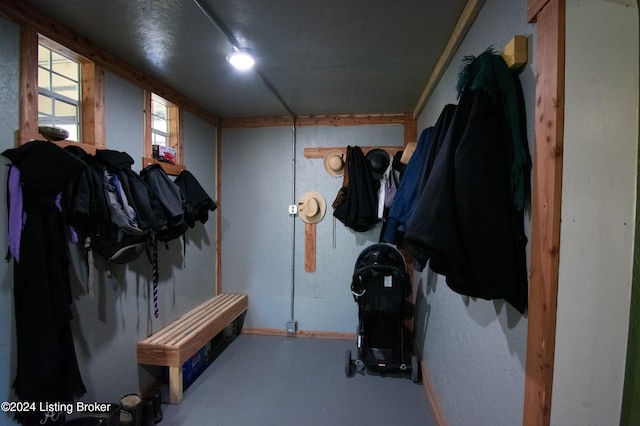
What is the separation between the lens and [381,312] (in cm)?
273

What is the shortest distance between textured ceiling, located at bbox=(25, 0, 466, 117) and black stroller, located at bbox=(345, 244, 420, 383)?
5.39 feet

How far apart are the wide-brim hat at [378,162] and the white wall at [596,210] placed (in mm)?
2475

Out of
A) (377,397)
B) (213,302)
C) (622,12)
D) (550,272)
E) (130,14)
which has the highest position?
(130,14)

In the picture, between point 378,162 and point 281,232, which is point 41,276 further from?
point 378,162

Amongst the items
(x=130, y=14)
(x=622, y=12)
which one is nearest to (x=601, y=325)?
(x=622, y=12)

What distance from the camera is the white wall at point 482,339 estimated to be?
3.64 feet

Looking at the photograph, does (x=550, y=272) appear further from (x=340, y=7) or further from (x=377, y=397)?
(x=377, y=397)

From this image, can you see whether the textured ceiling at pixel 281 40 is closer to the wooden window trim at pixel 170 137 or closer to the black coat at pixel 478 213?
the wooden window trim at pixel 170 137

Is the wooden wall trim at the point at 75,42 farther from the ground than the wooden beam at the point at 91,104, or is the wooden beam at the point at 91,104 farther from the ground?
the wooden wall trim at the point at 75,42

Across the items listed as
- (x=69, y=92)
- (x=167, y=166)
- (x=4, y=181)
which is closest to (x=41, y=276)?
(x=4, y=181)

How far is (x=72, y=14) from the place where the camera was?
1732 mm

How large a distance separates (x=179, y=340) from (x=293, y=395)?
1.07 metres

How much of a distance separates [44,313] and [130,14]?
1.75m

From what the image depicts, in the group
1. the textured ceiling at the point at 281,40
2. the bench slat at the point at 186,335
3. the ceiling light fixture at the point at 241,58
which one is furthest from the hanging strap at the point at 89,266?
the ceiling light fixture at the point at 241,58
